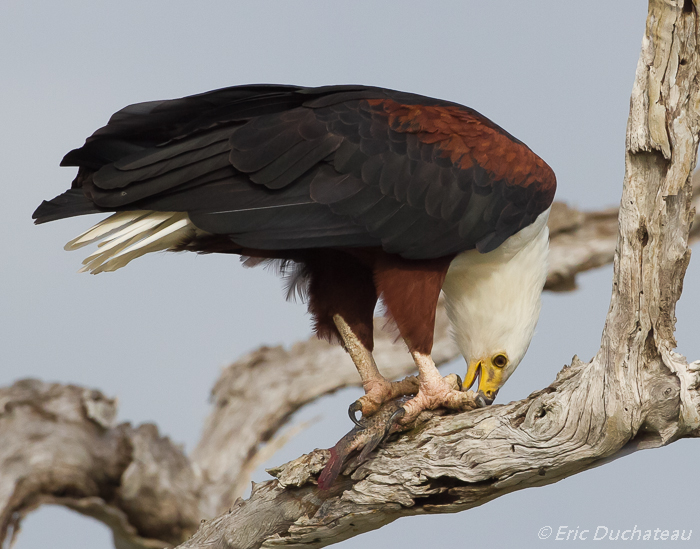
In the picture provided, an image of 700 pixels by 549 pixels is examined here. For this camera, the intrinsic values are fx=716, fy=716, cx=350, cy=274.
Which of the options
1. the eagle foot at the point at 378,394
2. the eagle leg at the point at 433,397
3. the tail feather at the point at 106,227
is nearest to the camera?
the tail feather at the point at 106,227

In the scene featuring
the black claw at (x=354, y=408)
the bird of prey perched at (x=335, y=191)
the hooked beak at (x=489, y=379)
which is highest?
the bird of prey perched at (x=335, y=191)

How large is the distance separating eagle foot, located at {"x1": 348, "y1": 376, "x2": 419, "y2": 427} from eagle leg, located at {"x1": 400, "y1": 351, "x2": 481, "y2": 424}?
254 millimetres

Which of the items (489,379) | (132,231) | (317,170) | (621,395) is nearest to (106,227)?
(132,231)

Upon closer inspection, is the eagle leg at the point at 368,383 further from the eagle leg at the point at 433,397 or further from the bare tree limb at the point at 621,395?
the bare tree limb at the point at 621,395

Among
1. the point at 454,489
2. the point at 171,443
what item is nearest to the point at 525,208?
the point at 454,489

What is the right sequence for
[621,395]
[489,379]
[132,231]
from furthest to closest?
[489,379]
[132,231]
[621,395]

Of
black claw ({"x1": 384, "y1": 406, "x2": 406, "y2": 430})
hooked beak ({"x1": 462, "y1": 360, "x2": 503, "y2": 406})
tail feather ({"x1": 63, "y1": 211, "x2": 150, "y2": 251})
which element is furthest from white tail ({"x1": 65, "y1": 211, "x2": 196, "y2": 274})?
hooked beak ({"x1": 462, "y1": 360, "x2": 503, "y2": 406})

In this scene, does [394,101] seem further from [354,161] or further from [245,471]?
[245,471]

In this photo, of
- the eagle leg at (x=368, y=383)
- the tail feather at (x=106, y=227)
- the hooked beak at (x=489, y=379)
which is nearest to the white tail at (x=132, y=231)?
the tail feather at (x=106, y=227)

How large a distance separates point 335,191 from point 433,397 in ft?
4.02

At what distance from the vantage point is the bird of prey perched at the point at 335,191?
3.59 meters

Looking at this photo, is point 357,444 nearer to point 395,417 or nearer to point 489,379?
point 395,417

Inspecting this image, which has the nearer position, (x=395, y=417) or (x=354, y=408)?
(x=395, y=417)

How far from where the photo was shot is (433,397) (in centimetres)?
387
